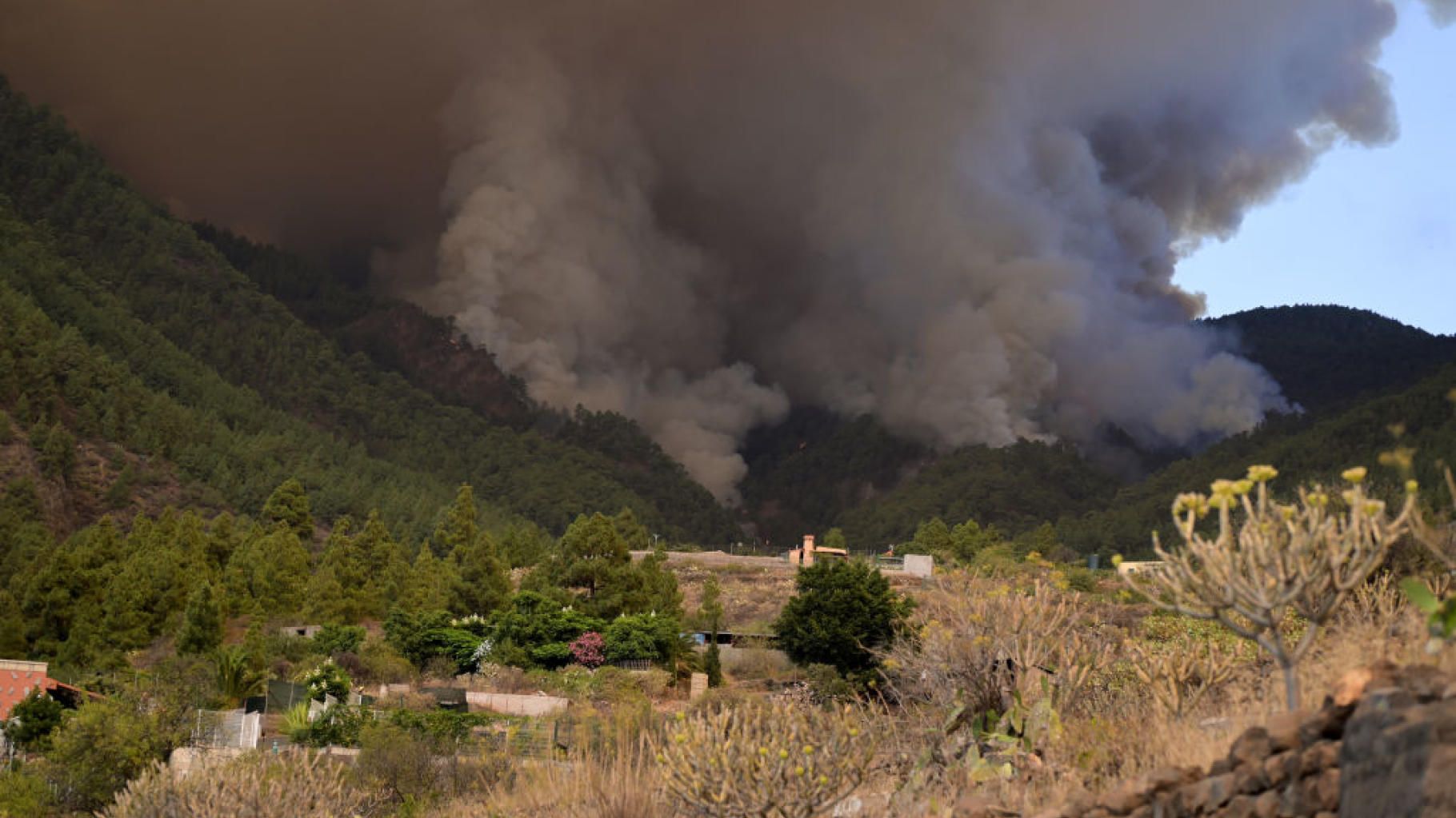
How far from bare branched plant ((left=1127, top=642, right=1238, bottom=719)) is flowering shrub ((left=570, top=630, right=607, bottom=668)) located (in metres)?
34.3

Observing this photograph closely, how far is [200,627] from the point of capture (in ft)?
143

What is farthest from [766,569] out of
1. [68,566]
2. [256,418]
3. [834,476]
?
[834,476]

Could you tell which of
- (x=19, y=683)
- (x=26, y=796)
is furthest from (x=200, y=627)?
(x=26, y=796)

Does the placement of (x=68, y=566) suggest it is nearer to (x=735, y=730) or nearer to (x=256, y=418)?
(x=735, y=730)

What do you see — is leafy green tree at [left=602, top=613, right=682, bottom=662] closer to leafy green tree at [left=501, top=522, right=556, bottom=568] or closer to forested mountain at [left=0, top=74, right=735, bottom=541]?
leafy green tree at [left=501, top=522, right=556, bottom=568]

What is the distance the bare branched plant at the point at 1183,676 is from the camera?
1122cm

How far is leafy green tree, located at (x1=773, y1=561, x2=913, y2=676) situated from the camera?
38.7m

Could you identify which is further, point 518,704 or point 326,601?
point 326,601

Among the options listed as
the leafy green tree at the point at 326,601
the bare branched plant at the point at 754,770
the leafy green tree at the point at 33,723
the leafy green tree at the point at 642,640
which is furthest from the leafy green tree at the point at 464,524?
the bare branched plant at the point at 754,770

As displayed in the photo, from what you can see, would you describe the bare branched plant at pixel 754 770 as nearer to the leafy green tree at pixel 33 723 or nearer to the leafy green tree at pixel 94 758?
the leafy green tree at pixel 94 758

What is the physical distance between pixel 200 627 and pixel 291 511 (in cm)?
3620

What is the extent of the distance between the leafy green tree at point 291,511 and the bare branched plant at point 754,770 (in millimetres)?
70235

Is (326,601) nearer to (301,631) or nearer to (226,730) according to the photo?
(301,631)

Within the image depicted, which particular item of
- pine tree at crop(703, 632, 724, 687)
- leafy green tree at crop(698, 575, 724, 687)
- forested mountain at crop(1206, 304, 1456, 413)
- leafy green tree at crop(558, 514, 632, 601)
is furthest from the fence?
forested mountain at crop(1206, 304, 1456, 413)
